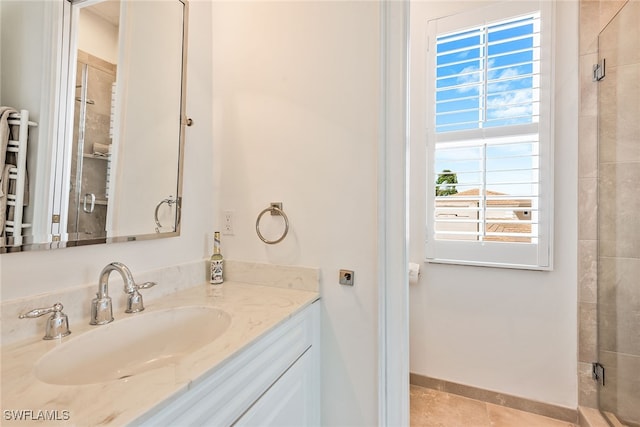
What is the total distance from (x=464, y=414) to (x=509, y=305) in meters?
0.69

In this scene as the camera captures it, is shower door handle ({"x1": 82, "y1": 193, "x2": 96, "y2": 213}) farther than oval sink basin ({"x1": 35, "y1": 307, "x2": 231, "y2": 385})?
Yes

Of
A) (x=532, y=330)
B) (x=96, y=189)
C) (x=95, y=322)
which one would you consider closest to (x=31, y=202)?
(x=96, y=189)

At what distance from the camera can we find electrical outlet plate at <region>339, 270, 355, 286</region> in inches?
45.2

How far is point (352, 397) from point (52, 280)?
1.07 m

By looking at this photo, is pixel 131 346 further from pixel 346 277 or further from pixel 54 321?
pixel 346 277

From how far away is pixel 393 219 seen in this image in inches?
43.5

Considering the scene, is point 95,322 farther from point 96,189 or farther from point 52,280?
point 96,189

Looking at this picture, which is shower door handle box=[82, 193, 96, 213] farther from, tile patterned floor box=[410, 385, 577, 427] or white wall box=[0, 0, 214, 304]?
tile patterned floor box=[410, 385, 577, 427]

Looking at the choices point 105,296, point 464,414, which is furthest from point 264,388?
point 464,414

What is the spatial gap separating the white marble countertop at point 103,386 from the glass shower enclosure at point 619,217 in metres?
1.74

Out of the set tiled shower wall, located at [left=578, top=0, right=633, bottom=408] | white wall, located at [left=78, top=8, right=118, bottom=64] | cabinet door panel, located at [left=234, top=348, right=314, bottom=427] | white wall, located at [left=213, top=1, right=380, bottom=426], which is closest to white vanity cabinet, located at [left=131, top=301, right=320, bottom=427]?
cabinet door panel, located at [left=234, top=348, right=314, bottom=427]

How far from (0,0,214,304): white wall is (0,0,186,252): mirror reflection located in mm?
45

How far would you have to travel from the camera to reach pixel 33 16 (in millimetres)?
797

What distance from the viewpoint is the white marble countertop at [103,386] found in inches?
18.6
